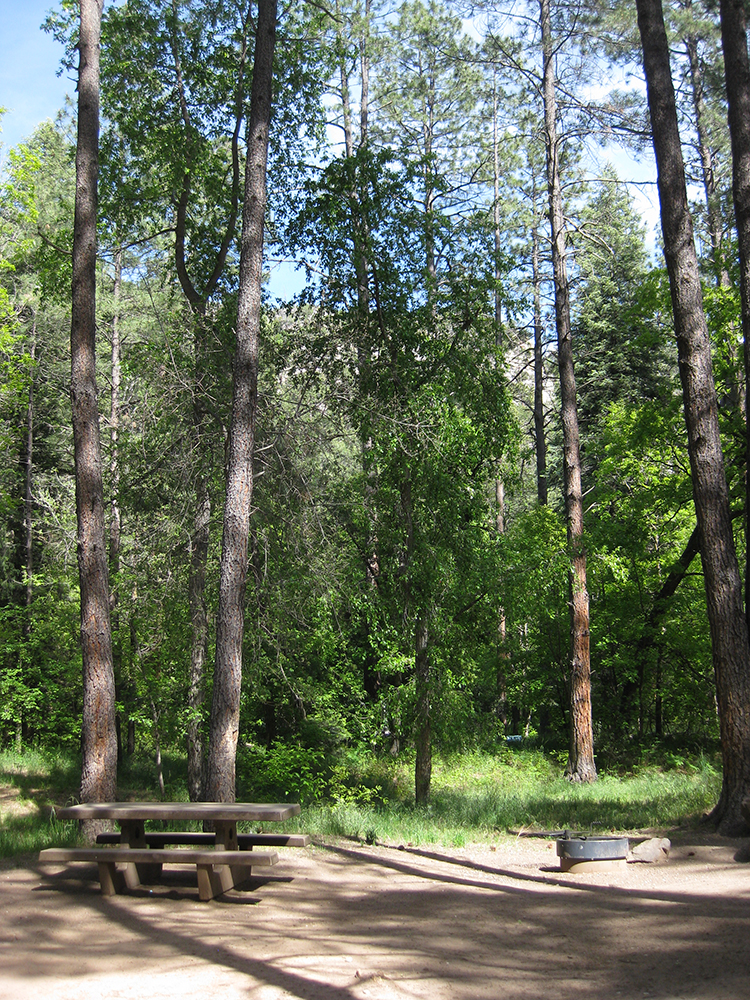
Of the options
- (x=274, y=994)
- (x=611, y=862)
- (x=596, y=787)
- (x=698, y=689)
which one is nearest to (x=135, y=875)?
(x=274, y=994)

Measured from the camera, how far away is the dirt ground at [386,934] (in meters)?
4.24

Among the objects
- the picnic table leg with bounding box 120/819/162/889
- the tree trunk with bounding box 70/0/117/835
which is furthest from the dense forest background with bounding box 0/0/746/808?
the picnic table leg with bounding box 120/819/162/889

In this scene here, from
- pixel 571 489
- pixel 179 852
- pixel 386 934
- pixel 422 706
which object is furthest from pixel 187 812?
pixel 571 489

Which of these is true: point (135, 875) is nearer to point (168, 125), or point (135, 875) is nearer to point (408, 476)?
point (408, 476)

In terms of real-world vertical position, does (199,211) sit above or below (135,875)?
above

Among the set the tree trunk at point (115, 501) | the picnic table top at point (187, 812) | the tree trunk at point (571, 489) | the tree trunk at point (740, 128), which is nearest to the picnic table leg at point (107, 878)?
the picnic table top at point (187, 812)

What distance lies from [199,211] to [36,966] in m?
13.1

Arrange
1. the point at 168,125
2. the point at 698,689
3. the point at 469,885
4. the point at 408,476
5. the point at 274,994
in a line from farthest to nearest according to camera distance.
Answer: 1. the point at 698,689
2. the point at 168,125
3. the point at 408,476
4. the point at 469,885
5. the point at 274,994

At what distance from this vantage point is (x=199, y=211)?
48.8 feet

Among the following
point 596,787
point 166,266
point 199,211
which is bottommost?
point 596,787

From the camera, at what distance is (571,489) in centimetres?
1509

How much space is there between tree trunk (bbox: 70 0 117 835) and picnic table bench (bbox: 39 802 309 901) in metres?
2.16

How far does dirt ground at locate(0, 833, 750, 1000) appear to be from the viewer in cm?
424

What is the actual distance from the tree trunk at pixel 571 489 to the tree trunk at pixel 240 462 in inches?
268
